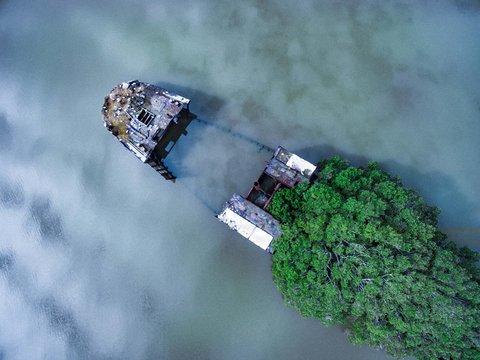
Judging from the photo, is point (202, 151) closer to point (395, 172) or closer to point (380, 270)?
point (395, 172)

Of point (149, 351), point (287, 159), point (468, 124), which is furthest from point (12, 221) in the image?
point (468, 124)

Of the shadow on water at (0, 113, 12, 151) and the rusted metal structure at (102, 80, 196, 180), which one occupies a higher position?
the rusted metal structure at (102, 80, 196, 180)

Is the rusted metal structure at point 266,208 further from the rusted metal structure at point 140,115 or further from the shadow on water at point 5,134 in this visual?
the shadow on water at point 5,134

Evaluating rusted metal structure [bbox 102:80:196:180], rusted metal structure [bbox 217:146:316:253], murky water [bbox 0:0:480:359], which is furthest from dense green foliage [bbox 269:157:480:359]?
rusted metal structure [bbox 102:80:196:180]

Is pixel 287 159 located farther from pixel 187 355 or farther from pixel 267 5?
pixel 187 355

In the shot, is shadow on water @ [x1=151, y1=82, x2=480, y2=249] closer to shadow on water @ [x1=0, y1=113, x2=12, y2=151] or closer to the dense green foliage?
the dense green foliage
